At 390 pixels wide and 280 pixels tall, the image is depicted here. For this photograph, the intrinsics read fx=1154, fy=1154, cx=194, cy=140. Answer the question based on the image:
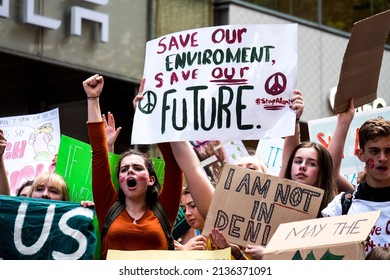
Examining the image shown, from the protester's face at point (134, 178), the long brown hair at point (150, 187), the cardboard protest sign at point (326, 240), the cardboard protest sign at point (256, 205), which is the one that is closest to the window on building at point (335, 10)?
the long brown hair at point (150, 187)

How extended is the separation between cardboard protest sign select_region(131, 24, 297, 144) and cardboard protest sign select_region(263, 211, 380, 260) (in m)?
1.34

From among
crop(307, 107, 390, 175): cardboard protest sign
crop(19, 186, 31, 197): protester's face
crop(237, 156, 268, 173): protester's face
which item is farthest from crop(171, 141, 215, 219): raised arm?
crop(307, 107, 390, 175): cardboard protest sign

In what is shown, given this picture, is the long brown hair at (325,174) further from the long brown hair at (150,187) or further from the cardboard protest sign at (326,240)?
the cardboard protest sign at (326,240)

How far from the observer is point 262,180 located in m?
5.40

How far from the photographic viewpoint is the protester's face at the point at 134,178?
5.72 m

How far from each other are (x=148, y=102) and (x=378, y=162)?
143cm

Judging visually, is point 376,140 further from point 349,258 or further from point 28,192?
point 28,192

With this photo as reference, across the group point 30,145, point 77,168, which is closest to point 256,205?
point 77,168

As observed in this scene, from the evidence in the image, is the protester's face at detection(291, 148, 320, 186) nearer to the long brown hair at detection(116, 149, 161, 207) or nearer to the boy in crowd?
the boy in crowd

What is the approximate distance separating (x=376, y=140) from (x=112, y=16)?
778 cm

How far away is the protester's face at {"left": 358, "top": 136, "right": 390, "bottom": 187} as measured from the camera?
17.0 feet

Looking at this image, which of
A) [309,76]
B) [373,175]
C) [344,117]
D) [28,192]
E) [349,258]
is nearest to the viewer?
[349,258]

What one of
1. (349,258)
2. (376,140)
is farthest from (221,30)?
(349,258)

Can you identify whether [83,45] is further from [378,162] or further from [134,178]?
[378,162]
